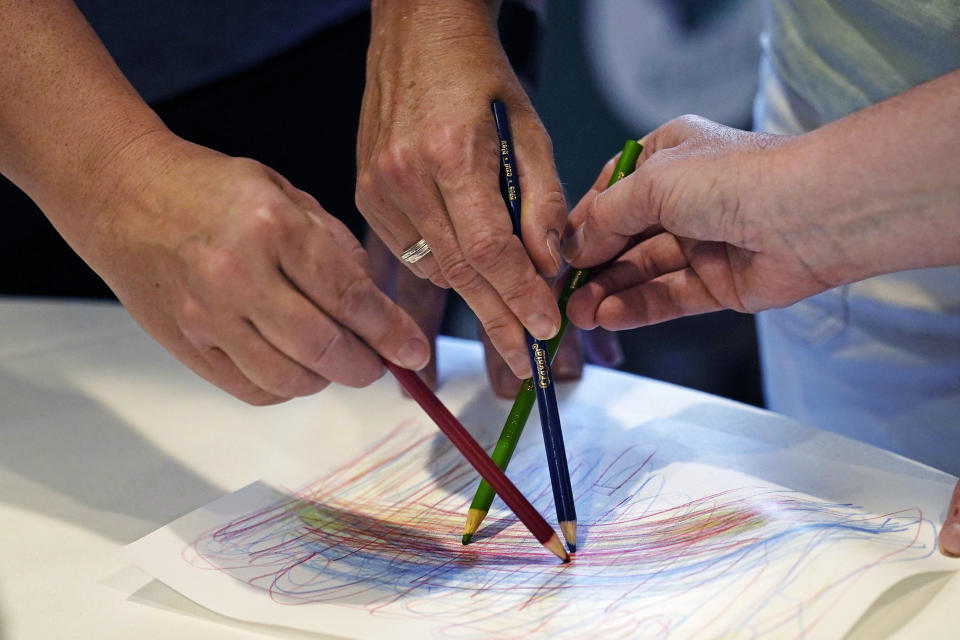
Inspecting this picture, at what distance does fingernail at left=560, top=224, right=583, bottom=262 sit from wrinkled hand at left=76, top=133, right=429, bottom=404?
17 cm

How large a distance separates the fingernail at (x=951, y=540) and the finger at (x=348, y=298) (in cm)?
32

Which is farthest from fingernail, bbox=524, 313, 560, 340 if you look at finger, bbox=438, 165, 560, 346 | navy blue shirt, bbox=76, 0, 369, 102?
navy blue shirt, bbox=76, 0, 369, 102

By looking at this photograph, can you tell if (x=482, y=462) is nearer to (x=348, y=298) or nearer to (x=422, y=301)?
(x=348, y=298)

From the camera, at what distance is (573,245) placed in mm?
644

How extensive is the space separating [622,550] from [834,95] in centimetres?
42

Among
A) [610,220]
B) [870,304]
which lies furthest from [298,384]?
[870,304]

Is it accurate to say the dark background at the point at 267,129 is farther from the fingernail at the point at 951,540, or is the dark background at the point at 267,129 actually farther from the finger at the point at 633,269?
the fingernail at the point at 951,540

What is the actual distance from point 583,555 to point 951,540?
212 mm

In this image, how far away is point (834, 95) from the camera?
0.70 meters

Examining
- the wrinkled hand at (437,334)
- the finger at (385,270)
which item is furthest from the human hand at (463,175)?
the finger at (385,270)

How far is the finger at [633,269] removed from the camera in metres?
0.65

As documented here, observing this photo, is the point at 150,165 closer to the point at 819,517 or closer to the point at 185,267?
the point at 185,267

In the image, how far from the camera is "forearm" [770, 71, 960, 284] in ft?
1.49

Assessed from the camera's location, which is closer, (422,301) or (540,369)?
(540,369)
